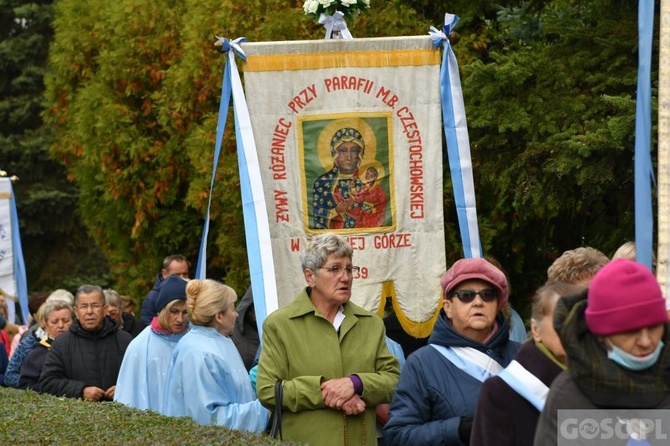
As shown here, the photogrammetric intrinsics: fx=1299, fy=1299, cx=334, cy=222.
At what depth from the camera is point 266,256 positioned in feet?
27.5

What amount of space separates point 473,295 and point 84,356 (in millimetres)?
4259

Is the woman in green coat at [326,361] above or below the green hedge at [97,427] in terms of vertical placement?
above

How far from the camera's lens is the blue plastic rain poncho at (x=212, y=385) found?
6.93m

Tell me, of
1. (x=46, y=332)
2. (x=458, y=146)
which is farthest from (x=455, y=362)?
(x=46, y=332)

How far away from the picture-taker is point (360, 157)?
29.1 feet

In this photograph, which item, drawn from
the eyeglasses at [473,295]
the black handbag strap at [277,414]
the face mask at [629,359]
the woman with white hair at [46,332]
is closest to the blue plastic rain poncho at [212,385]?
the black handbag strap at [277,414]

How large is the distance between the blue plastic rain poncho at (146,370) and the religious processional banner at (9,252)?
858 cm

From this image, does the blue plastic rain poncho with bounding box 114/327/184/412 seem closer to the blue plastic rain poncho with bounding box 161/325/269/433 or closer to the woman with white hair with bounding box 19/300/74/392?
the blue plastic rain poncho with bounding box 161/325/269/433

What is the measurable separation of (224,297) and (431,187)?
219cm

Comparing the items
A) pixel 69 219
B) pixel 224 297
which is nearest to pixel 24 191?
pixel 69 219

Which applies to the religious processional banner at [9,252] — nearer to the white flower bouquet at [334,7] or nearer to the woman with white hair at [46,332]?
the woman with white hair at [46,332]

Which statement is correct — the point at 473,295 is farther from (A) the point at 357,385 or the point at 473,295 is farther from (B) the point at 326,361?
(B) the point at 326,361

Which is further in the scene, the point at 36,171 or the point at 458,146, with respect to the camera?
the point at 36,171

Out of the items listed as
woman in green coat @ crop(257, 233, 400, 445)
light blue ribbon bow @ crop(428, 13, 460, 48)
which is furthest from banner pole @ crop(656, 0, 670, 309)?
light blue ribbon bow @ crop(428, 13, 460, 48)
